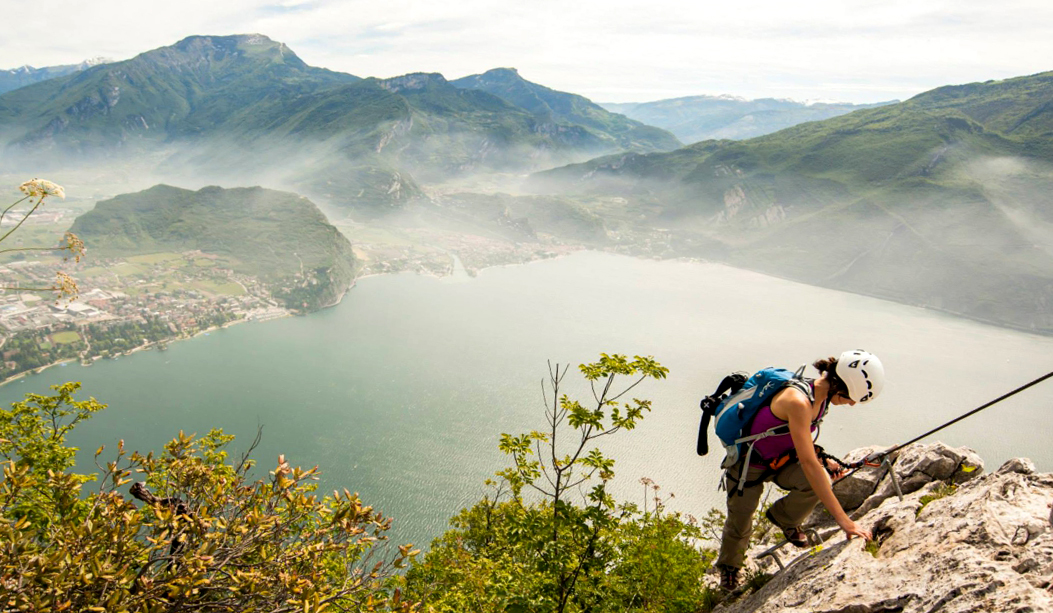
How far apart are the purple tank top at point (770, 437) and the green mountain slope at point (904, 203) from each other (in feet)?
339

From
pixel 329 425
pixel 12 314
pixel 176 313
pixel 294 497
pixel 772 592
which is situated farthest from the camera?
pixel 176 313

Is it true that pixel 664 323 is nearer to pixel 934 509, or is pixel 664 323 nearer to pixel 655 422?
pixel 655 422

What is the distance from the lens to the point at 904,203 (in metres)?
118

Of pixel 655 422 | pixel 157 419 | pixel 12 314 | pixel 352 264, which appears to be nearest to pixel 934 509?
pixel 655 422

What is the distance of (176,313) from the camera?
7025 cm

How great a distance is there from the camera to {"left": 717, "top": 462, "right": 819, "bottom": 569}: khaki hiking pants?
431 centimetres

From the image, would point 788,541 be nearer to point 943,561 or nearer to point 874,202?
point 943,561

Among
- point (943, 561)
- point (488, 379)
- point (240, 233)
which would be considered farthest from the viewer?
point (240, 233)

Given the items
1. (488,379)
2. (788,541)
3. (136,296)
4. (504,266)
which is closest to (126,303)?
(136,296)

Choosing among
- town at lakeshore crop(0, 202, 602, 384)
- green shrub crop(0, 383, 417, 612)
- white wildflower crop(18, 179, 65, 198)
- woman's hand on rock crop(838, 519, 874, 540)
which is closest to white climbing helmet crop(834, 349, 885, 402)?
woman's hand on rock crop(838, 519, 874, 540)

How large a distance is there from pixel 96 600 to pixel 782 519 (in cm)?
489

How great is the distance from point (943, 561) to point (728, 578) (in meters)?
2.33

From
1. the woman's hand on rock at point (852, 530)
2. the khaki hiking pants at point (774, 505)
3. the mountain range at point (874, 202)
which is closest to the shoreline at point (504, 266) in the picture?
the mountain range at point (874, 202)

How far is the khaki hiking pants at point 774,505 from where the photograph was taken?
14.1 feet
